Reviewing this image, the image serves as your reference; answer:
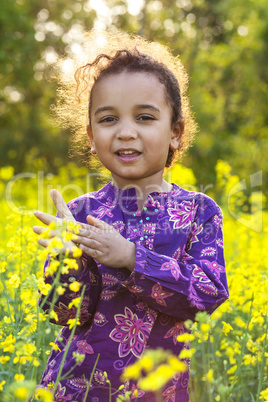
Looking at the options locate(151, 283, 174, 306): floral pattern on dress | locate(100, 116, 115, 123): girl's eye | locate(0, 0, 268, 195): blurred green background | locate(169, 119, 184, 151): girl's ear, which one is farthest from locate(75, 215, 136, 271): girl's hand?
locate(0, 0, 268, 195): blurred green background

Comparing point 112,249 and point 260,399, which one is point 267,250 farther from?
point 112,249

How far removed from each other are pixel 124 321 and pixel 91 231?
0.39 meters

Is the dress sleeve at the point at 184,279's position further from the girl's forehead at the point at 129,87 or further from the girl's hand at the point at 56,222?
the girl's forehead at the point at 129,87

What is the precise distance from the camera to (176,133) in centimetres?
210

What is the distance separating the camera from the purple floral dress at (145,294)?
1.65 metres

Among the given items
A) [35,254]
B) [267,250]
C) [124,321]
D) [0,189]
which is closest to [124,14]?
[0,189]

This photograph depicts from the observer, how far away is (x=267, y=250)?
3572 mm

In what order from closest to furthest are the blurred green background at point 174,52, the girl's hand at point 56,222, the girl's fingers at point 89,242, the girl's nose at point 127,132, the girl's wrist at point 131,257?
1. the girl's hand at point 56,222
2. the girl's fingers at point 89,242
3. the girl's wrist at point 131,257
4. the girl's nose at point 127,132
5. the blurred green background at point 174,52

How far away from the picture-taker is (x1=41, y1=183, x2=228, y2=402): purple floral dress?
1.65 meters

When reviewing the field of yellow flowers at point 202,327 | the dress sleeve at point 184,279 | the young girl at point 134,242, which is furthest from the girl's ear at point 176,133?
the field of yellow flowers at point 202,327

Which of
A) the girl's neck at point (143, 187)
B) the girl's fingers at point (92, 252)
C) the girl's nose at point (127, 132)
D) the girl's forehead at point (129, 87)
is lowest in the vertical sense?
the girl's fingers at point (92, 252)

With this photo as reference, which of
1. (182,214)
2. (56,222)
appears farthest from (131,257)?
(182,214)

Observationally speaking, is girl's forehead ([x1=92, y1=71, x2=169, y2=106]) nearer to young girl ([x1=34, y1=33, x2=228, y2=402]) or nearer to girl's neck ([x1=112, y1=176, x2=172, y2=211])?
young girl ([x1=34, y1=33, x2=228, y2=402])

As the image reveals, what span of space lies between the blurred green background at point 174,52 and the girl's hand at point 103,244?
10091 mm
